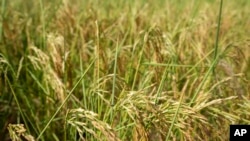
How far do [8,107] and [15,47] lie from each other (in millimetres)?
352

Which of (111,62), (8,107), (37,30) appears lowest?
(8,107)

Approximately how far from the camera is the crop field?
76cm

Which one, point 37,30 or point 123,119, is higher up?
point 37,30

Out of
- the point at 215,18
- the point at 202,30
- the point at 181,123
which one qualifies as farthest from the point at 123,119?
the point at 215,18

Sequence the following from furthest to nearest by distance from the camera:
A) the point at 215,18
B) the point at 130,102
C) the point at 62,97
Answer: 1. the point at 215,18
2. the point at 62,97
3. the point at 130,102

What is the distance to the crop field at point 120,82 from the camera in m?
0.76

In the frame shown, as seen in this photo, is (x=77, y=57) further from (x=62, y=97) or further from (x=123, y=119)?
(x=123, y=119)

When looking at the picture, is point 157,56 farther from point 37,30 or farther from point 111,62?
point 37,30

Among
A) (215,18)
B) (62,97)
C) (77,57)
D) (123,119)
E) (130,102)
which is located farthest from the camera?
(215,18)

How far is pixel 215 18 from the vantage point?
85.7 inches

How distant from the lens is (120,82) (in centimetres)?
95

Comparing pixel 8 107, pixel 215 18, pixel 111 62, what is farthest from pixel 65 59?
pixel 215 18

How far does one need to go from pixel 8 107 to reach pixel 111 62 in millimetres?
374

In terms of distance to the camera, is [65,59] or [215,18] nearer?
[65,59]
